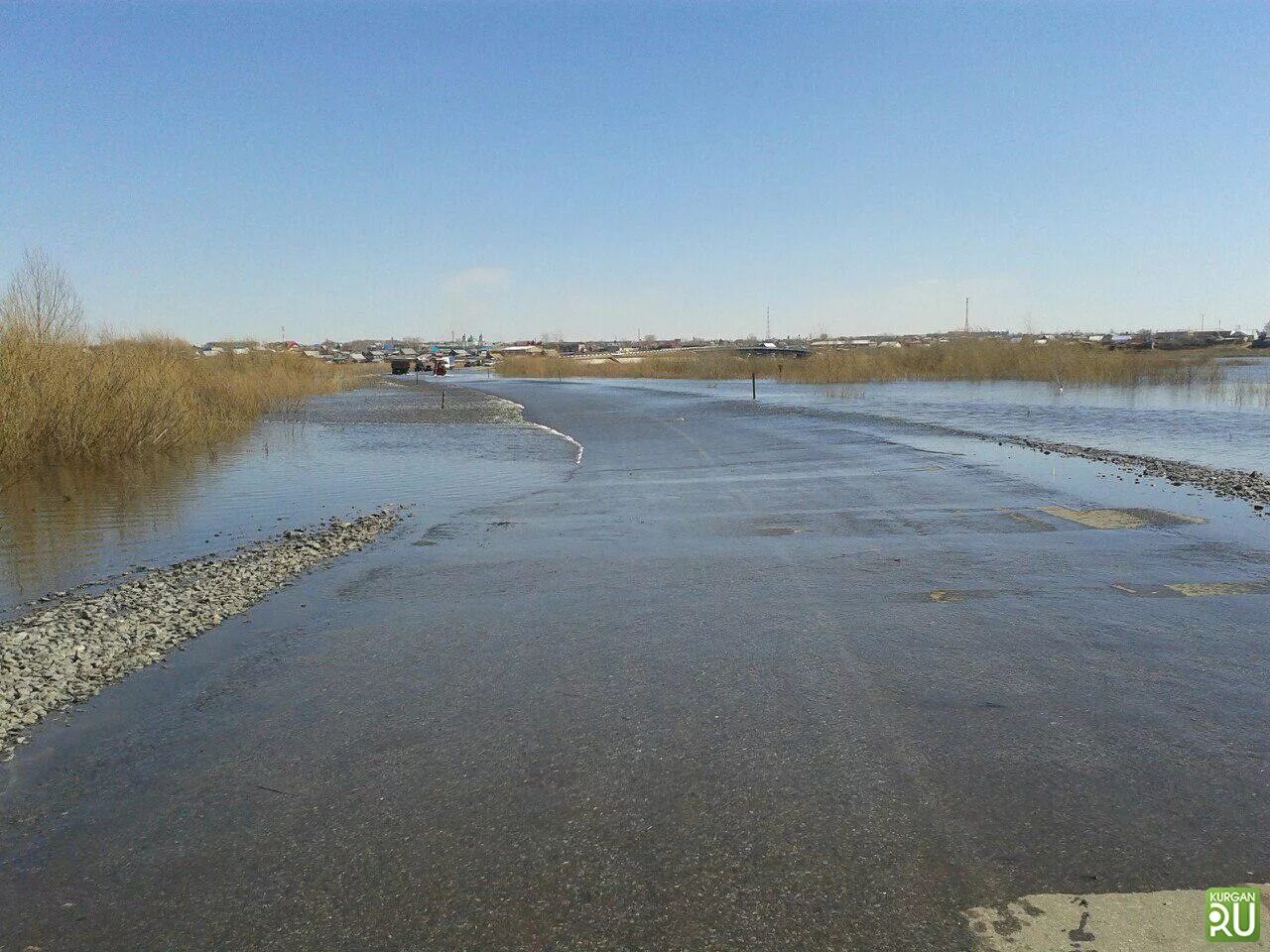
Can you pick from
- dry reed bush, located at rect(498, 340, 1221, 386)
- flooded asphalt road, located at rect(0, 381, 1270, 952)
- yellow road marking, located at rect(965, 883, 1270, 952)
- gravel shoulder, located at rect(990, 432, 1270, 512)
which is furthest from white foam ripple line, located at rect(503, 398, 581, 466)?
dry reed bush, located at rect(498, 340, 1221, 386)

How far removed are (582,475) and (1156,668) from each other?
13394 mm

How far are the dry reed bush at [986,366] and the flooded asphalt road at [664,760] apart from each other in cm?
4767

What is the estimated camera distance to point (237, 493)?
17.2m

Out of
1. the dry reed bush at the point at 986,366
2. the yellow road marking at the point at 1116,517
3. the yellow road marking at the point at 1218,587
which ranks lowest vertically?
the yellow road marking at the point at 1218,587

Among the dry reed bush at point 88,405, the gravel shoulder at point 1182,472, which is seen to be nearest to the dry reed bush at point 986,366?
the gravel shoulder at point 1182,472

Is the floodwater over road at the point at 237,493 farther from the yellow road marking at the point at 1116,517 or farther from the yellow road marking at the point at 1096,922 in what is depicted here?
the yellow road marking at the point at 1096,922

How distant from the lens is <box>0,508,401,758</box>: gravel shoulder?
623cm

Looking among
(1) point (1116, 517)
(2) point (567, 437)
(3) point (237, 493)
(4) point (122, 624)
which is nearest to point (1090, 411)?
(2) point (567, 437)

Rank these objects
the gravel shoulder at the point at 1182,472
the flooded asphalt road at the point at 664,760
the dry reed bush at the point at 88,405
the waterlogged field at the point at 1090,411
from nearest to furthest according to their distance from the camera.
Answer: the flooded asphalt road at the point at 664,760 → the gravel shoulder at the point at 1182,472 → the dry reed bush at the point at 88,405 → the waterlogged field at the point at 1090,411

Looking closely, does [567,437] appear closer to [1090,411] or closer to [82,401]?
[82,401]

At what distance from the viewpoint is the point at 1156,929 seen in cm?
343

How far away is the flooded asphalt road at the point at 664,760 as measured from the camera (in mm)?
3705

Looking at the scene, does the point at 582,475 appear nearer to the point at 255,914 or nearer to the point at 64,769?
the point at 64,769

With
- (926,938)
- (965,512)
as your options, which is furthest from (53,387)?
(926,938)
